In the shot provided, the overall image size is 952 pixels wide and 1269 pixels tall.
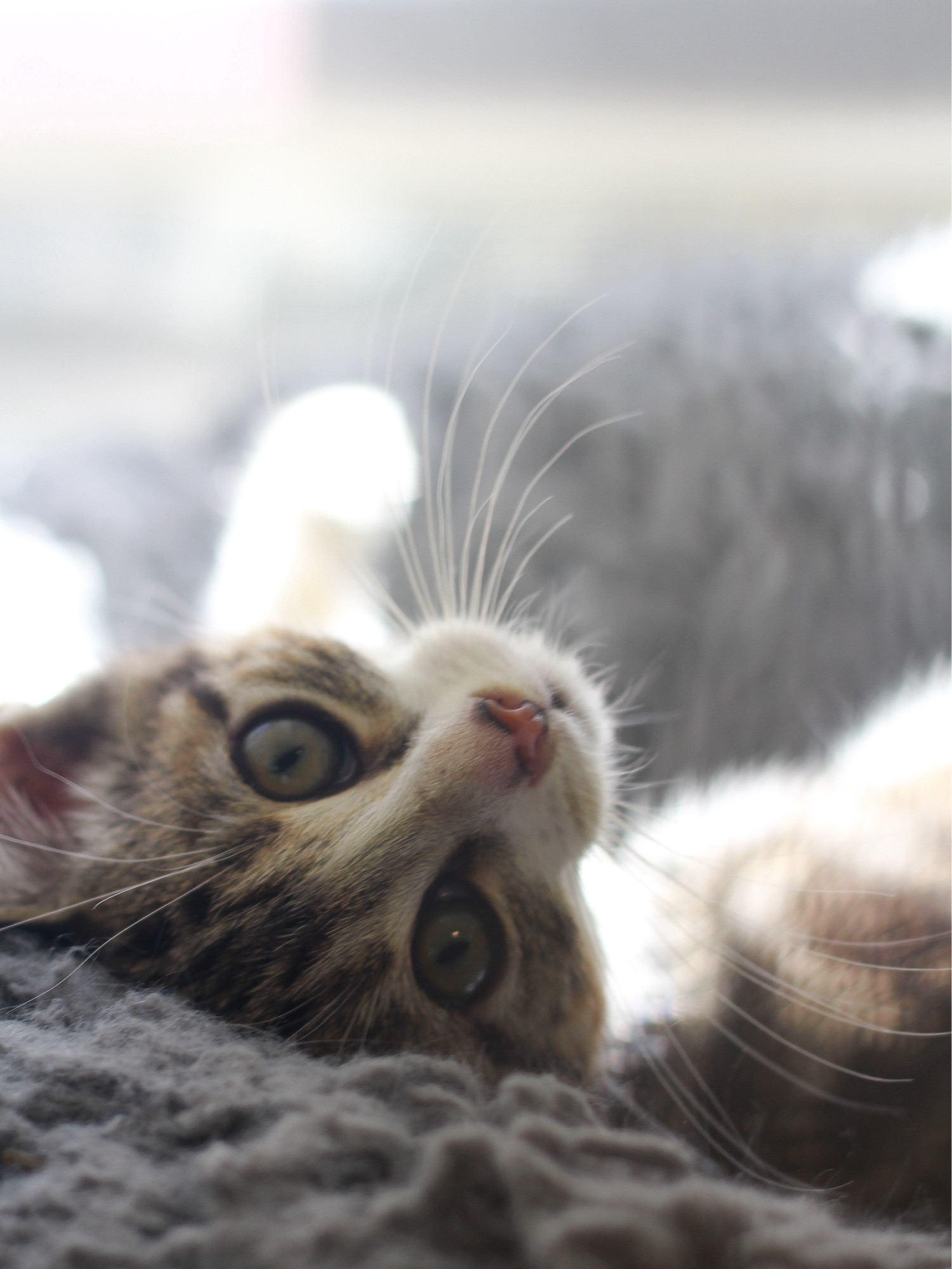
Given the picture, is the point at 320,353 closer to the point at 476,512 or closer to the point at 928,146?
the point at 476,512

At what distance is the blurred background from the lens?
1062 mm

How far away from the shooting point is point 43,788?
2.34 ft

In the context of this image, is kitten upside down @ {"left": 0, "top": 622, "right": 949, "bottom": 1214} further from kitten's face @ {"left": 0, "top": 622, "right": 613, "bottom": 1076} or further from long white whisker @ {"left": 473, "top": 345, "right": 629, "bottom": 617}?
long white whisker @ {"left": 473, "top": 345, "right": 629, "bottom": 617}

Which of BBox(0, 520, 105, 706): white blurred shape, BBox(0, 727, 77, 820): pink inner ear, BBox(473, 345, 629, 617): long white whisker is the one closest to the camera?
BBox(0, 727, 77, 820): pink inner ear

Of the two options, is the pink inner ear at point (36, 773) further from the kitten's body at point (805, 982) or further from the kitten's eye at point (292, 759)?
the kitten's body at point (805, 982)

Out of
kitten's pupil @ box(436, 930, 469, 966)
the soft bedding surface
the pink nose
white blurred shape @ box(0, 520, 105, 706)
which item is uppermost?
white blurred shape @ box(0, 520, 105, 706)

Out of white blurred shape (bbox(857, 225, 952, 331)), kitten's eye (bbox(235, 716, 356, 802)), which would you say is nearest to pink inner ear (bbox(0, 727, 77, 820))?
kitten's eye (bbox(235, 716, 356, 802))

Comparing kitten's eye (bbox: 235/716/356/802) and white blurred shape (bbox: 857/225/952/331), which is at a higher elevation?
white blurred shape (bbox: 857/225/952/331)

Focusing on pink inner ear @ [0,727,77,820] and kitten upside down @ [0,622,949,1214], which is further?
pink inner ear @ [0,727,77,820]

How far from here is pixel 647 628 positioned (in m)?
1.08

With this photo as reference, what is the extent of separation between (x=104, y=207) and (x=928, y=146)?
132 cm

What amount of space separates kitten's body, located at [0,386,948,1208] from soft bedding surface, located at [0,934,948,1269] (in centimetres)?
9

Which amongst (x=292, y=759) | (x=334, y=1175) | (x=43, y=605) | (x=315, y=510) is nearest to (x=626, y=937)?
(x=292, y=759)

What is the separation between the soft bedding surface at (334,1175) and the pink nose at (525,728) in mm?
210
